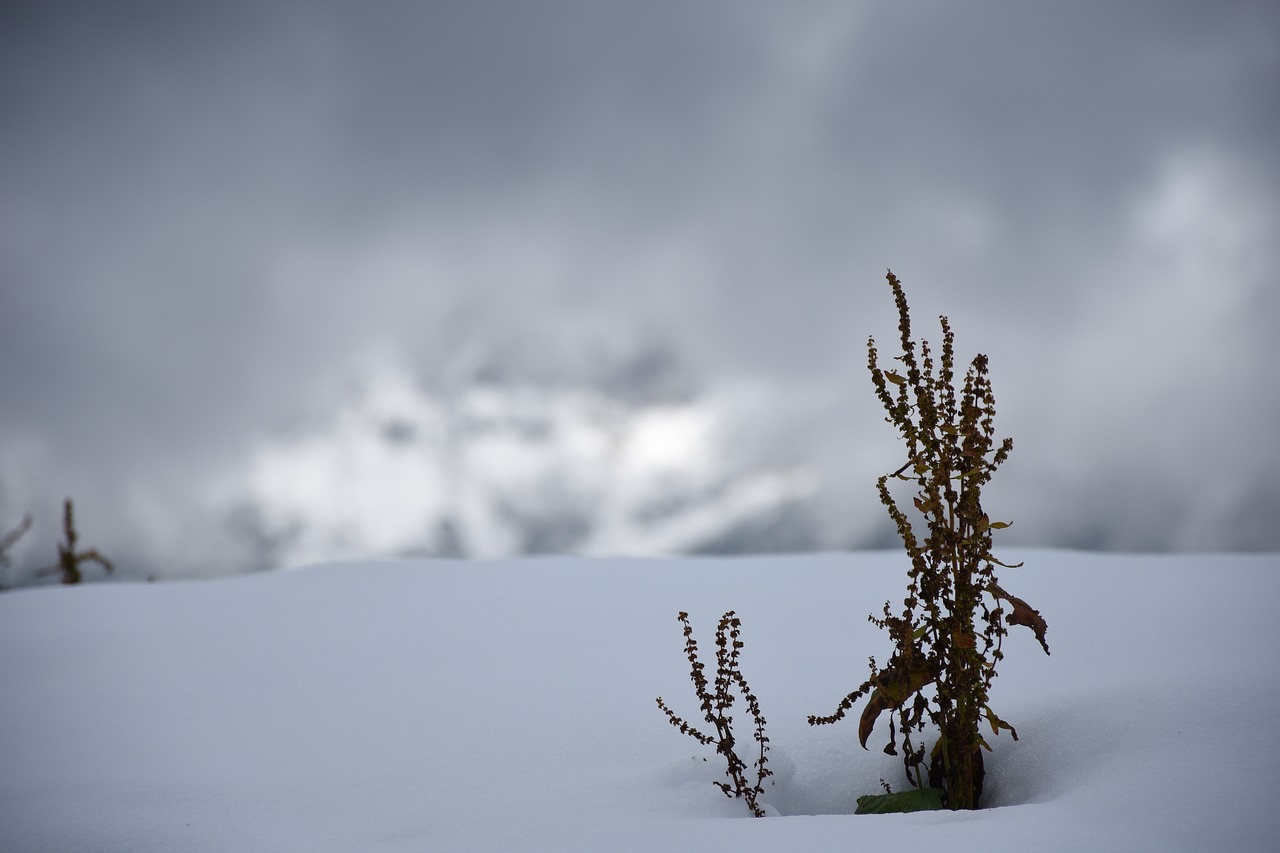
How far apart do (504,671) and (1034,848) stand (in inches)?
84.9

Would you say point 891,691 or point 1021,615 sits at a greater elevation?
point 1021,615

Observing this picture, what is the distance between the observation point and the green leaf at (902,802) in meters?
2.16

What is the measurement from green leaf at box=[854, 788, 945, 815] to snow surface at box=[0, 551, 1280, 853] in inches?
5.7

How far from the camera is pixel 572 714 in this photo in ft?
9.46

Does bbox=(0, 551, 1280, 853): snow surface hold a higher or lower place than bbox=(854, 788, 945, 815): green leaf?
higher

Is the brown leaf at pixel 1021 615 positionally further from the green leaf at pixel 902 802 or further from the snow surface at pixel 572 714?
the green leaf at pixel 902 802

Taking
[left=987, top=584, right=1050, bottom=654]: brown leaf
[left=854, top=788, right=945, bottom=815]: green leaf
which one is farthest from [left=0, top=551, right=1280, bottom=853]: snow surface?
[left=987, top=584, right=1050, bottom=654]: brown leaf

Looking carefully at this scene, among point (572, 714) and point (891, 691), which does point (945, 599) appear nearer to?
point (891, 691)

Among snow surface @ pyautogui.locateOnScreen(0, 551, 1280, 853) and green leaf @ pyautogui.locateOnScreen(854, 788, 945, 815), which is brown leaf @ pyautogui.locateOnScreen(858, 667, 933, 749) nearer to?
green leaf @ pyautogui.locateOnScreen(854, 788, 945, 815)

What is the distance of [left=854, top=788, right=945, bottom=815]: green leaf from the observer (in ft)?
7.10

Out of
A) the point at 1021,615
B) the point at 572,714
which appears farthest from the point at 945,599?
the point at 572,714

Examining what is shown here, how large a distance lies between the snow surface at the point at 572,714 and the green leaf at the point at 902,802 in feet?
0.47

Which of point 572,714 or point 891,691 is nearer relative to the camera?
point 891,691

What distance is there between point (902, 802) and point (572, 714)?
1.18 m
